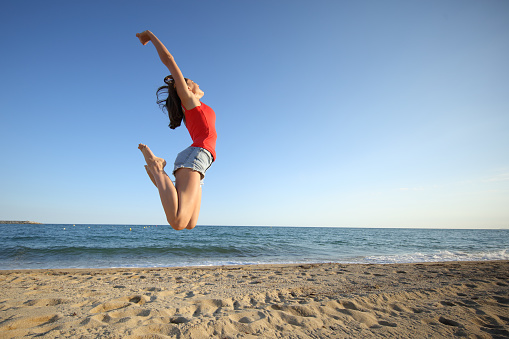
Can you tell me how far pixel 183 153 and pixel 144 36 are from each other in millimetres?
1211

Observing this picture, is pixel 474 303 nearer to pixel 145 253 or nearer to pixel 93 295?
pixel 93 295

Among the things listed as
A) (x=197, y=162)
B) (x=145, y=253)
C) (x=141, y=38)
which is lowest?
(x=145, y=253)

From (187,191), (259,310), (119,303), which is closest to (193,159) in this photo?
(187,191)

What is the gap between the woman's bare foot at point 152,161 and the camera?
2.38 meters

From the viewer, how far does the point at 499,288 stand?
15.4 ft

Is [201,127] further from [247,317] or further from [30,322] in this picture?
[30,322]

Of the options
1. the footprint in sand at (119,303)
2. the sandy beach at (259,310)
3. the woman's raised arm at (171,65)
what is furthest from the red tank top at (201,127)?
the footprint in sand at (119,303)

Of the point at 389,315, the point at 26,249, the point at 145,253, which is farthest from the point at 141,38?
the point at 26,249

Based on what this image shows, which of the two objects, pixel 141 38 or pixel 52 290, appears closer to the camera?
pixel 141 38

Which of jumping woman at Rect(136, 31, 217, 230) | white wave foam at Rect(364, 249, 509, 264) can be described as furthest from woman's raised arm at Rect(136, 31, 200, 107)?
white wave foam at Rect(364, 249, 509, 264)

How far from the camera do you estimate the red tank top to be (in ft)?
8.36

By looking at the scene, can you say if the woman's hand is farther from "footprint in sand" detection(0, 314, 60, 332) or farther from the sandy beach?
"footprint in sand" detection(0, 314, 60, 332)

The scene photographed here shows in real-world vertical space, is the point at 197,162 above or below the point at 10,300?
A: above

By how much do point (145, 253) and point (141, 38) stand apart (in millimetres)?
12516
